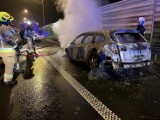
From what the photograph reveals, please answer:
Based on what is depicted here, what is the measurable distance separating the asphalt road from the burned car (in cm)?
46

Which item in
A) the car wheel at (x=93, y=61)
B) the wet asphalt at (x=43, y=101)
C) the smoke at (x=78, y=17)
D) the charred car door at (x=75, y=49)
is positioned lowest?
the wet asphalt at (x=43, y=101)

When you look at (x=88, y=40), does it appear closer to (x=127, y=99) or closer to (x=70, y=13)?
(x=127, y=99)

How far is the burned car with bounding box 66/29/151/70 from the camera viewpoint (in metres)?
6.30

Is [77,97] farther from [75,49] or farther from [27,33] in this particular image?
[27,33]

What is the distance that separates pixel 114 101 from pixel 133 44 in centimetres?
233

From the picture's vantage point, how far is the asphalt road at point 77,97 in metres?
4.10

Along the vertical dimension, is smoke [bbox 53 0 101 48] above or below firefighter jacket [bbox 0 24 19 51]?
above

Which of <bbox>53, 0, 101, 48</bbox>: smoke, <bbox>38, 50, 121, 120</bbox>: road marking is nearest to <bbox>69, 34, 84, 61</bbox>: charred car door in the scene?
<bbox>38, 50, 121, 120</bbox>: road marking

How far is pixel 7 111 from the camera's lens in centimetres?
434

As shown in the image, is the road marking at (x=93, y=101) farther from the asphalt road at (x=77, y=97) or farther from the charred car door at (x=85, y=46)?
the charred car door at (x=85, y=46)

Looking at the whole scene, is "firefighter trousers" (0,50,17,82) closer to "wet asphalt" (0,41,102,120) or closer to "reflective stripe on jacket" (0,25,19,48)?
"reflective stripe on jacket" (0,25,19,48)

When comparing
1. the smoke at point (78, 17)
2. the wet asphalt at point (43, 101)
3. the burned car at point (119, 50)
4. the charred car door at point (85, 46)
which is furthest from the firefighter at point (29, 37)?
the burned car at point (119, 50)

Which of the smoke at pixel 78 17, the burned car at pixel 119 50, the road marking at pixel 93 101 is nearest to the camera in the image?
the road marking at pixel 93 101

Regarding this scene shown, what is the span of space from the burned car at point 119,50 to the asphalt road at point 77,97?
1.50 ft
